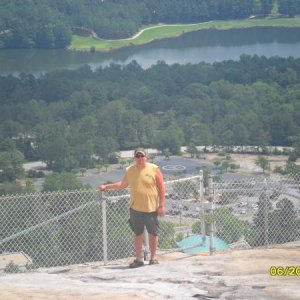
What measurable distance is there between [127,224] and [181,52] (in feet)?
162

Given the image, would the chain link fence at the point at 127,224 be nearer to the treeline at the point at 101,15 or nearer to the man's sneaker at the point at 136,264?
the man's sneaker at the point at 136,264

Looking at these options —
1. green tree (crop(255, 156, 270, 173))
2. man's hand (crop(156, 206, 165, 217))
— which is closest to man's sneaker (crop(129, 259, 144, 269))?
man's hand (crop(156, 206, 165, 217))

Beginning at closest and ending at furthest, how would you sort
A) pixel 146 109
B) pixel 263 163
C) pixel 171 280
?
pixel 171 280
pixel 263 163
pixel 146 109

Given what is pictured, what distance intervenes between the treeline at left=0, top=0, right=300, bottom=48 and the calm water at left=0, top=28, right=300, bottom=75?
184 centimetres

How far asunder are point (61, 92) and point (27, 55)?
58.3ft

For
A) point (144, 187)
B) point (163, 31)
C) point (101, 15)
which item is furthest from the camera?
point (101, 15)

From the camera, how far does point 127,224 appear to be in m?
7.23

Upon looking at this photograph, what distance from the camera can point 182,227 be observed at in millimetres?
8828

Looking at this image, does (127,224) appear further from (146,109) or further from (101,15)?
(101,15)

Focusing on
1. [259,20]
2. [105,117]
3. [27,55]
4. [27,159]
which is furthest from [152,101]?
[259,20]

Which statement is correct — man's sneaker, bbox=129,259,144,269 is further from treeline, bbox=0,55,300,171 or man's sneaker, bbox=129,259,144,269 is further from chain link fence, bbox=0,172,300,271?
treeline, bbox=0,55,300,171

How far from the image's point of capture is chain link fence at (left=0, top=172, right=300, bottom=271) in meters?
6.38
